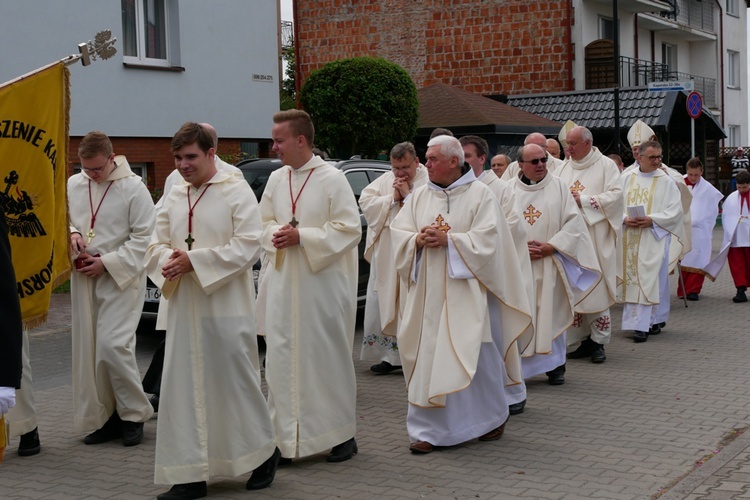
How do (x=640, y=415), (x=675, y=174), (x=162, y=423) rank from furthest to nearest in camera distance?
1. (x=675, y=174)
2. (x=640, y=415)
3. (x=162, y=423)

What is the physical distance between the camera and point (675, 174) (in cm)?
1408

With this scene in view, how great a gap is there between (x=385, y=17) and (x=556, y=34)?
5.25m

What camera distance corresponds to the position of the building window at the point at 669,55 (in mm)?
40250

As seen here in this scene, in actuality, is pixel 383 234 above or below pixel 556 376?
above

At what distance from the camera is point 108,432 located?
292 inches

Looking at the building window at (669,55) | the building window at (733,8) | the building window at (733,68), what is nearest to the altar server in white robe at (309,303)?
the building window at (669,55)

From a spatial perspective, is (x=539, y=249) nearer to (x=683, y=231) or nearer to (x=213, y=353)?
(x=213, y=353)

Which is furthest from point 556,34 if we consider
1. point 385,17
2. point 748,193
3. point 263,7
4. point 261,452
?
point 261,452

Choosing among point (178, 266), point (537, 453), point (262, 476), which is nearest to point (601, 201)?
point (537, 453)

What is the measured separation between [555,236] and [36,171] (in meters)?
4.68

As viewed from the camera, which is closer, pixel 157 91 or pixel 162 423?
pixel 162 423

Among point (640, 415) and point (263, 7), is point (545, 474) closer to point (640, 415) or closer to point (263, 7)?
point (640, 415)

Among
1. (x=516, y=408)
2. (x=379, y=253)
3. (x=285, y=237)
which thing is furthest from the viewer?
(x=379, y=253)

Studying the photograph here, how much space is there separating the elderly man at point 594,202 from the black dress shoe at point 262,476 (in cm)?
507
